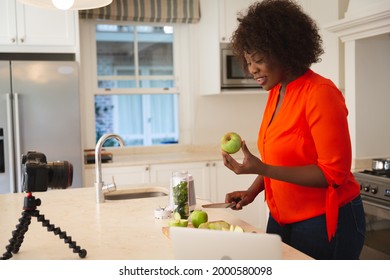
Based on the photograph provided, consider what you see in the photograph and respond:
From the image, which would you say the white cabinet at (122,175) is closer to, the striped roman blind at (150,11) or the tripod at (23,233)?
the striped roman blind at (150,11)

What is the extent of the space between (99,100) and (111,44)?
0.53 metres

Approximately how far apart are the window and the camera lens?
9.64 ft

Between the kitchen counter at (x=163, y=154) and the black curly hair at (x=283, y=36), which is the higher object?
the black curly hair at (x=283, y=36)

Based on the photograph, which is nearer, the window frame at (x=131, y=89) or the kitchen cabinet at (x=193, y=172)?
the kitchen cabinet at (x=193, y=172)

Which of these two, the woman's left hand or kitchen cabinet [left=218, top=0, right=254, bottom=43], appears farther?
kitchen cabinet [left=218, top=0, right=254, bottom=43]

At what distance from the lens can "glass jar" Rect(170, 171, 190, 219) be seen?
5.91ft

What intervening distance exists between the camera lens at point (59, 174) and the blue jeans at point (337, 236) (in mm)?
791

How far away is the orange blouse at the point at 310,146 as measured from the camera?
1.47 metres

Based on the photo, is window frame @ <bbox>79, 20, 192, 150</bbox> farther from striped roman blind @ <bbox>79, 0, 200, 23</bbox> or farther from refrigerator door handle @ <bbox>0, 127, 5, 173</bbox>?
refrigerator door handle @ <bbox>0, 127, 5, 173</bbox>

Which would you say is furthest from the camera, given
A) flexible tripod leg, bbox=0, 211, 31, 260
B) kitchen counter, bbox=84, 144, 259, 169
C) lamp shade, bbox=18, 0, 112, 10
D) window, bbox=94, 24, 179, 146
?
window, bbox=94, 24, 179, 146

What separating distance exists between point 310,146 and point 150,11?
305cm

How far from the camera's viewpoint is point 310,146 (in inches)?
61.9

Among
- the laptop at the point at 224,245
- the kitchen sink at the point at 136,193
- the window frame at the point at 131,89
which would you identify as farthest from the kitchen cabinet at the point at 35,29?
the laptop at the point at 224,245

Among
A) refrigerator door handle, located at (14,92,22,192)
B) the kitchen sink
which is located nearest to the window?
Result: refrigerator door handle, located at (14,92,22,192)
